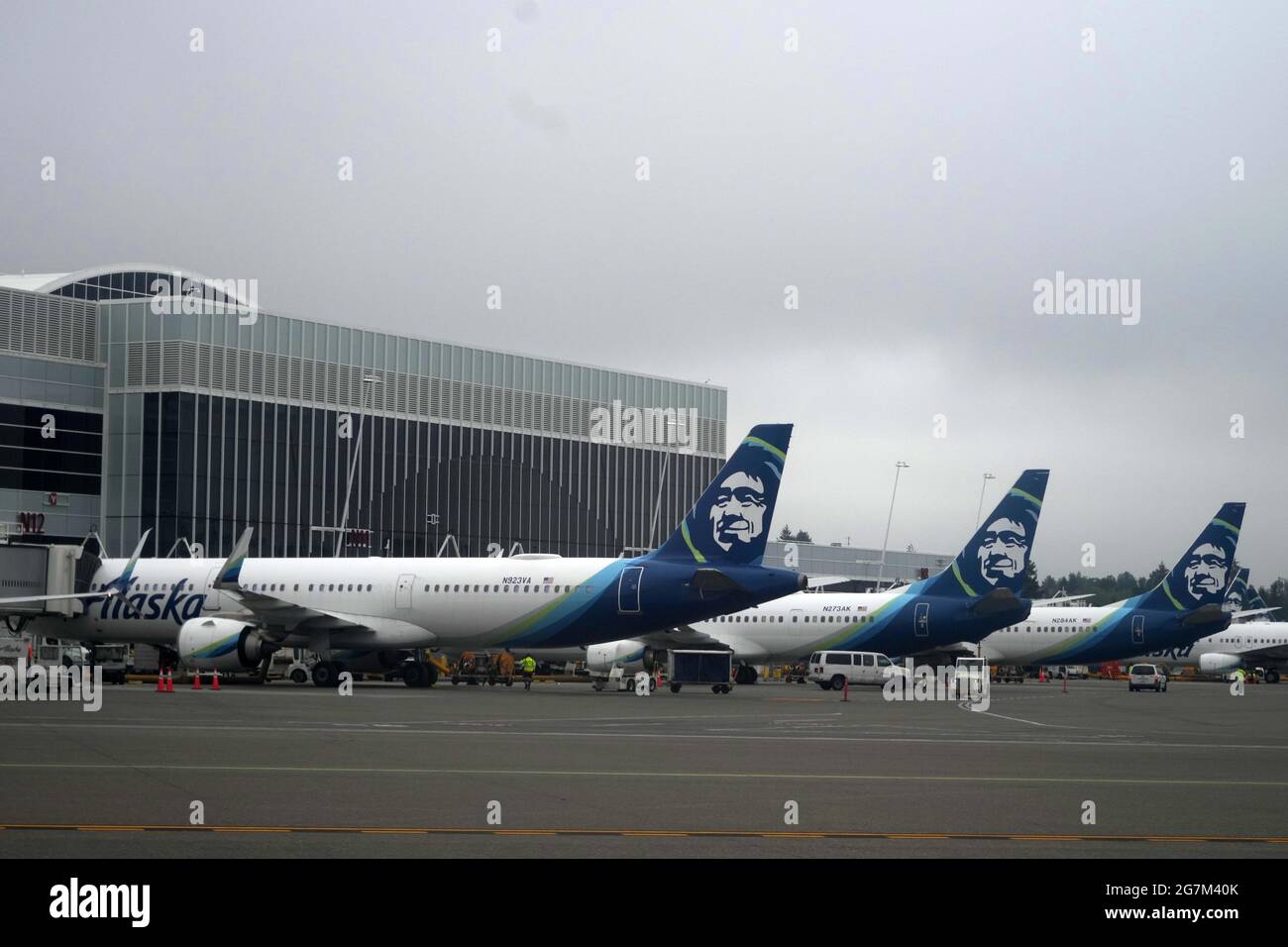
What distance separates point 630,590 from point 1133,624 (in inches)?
1159

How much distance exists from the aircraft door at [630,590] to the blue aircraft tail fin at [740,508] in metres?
1.13

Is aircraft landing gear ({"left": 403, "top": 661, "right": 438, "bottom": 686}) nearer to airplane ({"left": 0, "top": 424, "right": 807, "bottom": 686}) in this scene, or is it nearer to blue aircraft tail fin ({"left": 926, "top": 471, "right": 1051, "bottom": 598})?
airplane ({"left": 0, "top": 424, "right": 807, "bottom": 686})

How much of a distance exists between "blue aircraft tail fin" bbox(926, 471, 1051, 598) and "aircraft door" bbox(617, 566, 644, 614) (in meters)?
15.9

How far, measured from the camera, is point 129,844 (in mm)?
13516

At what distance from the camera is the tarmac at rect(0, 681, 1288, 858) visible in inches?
565

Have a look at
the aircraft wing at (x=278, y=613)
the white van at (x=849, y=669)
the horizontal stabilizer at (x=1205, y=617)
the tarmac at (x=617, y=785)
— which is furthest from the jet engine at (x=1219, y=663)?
the tarmac at (x=617, y=785)

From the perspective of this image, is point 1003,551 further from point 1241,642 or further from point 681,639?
point 1241,642

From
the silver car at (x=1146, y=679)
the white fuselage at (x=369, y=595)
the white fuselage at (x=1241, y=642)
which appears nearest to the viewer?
the white fuselage at (x=369, y=595)

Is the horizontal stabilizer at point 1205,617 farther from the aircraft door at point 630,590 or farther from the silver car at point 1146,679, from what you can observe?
the aircraft door at point 630,590

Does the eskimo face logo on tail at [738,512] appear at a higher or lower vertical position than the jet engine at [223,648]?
higher

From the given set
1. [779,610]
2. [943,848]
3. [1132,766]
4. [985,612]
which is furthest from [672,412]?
[943,848]

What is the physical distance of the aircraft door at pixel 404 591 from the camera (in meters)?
53.5

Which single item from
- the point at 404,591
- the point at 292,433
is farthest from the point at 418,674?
the point at 292,433
